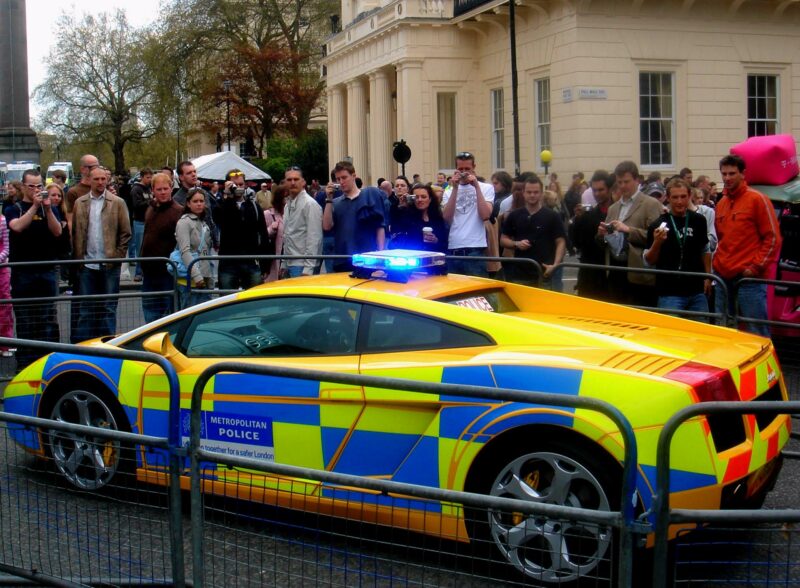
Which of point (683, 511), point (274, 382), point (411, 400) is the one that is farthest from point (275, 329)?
point (683, 511)

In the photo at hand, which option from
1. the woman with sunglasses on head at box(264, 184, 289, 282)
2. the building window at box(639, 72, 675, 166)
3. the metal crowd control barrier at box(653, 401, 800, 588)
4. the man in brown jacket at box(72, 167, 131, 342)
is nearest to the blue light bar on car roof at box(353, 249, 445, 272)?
the metal crowd control barrier at box(653, 401, 800, 588)

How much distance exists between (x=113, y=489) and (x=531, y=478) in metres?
1.85

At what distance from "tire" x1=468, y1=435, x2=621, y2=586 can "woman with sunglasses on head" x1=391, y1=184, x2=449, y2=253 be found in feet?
22.6

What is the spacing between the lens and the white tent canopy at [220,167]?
22125mm

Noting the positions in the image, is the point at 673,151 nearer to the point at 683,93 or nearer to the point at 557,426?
the point at 683,93

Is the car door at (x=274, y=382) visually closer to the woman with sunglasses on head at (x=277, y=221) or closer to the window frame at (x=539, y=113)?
the woman with sunglasses on head at (x=277, y=221)

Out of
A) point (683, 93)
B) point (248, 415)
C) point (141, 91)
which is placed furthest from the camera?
point (141, 91)

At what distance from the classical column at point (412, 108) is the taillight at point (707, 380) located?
28.0 m

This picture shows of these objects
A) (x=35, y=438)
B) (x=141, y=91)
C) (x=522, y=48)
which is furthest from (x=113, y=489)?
(x=141, y=91)

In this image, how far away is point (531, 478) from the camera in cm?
480

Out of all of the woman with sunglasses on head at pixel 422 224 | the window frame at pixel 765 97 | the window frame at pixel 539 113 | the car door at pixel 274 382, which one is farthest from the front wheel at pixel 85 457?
the window frame at pixel 765 97

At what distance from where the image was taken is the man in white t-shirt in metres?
11.1

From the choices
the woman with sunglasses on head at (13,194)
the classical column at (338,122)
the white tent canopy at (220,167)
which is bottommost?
the woman with sunglasses on head at (13,194)

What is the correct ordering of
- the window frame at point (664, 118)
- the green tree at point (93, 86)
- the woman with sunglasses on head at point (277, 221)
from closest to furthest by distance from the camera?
the woman with sunglasses on head at point (277, 221) → the window frame at point (664, 118) → the green tree at point (93, 86)
